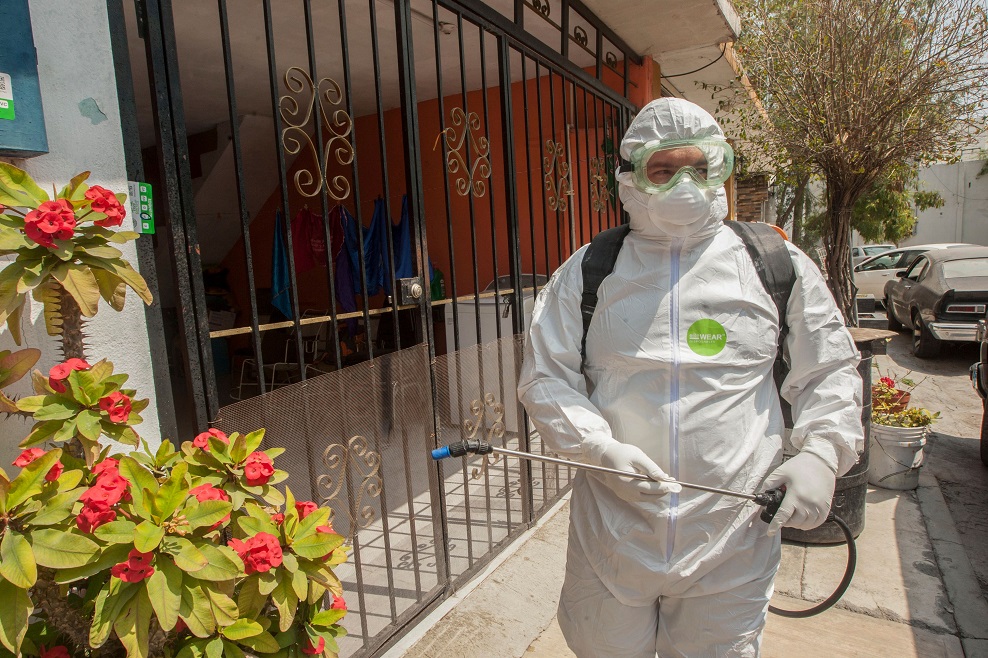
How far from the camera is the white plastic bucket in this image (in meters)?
3.72

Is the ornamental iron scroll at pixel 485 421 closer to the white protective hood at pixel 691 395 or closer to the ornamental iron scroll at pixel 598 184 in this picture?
the white protective hood at pixel 691 395

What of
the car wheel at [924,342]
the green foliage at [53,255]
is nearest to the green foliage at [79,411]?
the green foliage at [53,255]

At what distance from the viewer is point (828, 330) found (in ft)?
5.13

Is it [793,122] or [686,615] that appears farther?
A: [793,122]

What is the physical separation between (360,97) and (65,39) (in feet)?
15.2

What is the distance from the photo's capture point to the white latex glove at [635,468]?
4.68 ft

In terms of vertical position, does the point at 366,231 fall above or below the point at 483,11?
below

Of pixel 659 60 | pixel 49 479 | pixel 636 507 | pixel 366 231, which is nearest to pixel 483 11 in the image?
pixel 636 507

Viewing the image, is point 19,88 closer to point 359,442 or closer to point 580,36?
point 359,442

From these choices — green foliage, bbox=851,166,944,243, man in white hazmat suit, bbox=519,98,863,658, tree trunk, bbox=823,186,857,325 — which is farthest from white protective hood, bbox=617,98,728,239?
green foliage, bbox=851,166,944,243

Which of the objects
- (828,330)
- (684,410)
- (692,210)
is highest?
(692,210)

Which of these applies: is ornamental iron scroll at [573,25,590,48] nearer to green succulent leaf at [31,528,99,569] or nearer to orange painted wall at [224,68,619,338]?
orange painted wall at [224,68,619,338]

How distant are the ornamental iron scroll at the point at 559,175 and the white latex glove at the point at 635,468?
219cm

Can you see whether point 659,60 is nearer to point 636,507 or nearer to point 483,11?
point 483,11
